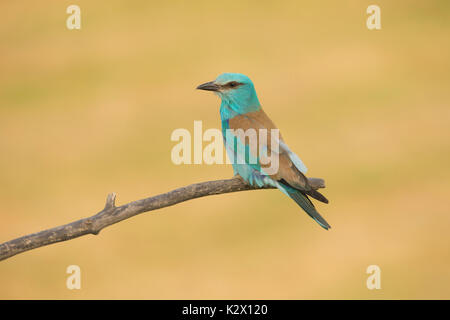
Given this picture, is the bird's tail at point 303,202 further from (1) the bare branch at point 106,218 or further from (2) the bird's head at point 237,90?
(2) the bird's head at point 237,90

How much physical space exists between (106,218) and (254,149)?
0.93 m

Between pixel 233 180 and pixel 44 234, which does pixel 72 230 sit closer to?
pixel 44 234

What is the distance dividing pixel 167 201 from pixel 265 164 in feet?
2.12

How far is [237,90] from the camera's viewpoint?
3258 mm

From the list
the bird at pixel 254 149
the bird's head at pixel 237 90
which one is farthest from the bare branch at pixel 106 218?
the bird's head at pixel 237 90

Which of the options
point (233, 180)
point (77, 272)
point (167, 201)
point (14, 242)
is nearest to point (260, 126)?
point (233, 180)

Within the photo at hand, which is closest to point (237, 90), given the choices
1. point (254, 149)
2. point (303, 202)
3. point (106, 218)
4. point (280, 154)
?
point (254, 149)

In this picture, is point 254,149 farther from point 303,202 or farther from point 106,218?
point 106,218

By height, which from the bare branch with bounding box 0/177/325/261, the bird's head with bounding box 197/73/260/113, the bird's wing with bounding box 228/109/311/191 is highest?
the bird's head with bounding box 197/73/260/113

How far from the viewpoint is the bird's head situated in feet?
10.7

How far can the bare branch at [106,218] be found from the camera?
234 centimetres

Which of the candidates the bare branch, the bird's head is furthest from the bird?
the bare branch

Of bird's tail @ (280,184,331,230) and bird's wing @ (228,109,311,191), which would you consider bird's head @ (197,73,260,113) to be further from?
bird's tail @ (280,184,331,230)

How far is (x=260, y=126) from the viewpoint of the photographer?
10.3 feet
